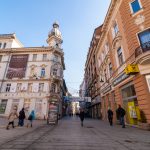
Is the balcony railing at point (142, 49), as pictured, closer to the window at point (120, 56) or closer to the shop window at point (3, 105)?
the window at point (120, 56)

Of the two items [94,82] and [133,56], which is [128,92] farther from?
[94,82]

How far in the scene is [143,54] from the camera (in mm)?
9750

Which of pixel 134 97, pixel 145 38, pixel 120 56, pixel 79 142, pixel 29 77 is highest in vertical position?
pixel 29 77

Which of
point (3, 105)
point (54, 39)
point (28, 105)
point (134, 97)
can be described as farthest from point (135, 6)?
point (3, 105)

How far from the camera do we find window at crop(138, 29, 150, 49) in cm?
1028

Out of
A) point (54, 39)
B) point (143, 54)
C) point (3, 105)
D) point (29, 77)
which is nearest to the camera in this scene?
Answer: point (143, 54)

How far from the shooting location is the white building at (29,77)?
93.2ft

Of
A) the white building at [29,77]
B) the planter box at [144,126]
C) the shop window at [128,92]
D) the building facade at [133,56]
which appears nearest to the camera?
the planter box at [144,126]

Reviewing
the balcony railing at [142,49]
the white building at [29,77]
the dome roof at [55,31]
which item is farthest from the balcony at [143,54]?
the dome roof at [55,31]

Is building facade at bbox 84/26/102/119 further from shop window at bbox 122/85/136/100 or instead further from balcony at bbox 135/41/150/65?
balcony at bbox 135/41/150/65

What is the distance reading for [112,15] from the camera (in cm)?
1677

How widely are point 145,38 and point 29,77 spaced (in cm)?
2634

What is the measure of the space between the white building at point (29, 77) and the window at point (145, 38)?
21.0 meters

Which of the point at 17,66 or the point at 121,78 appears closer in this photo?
the point at 121,78
